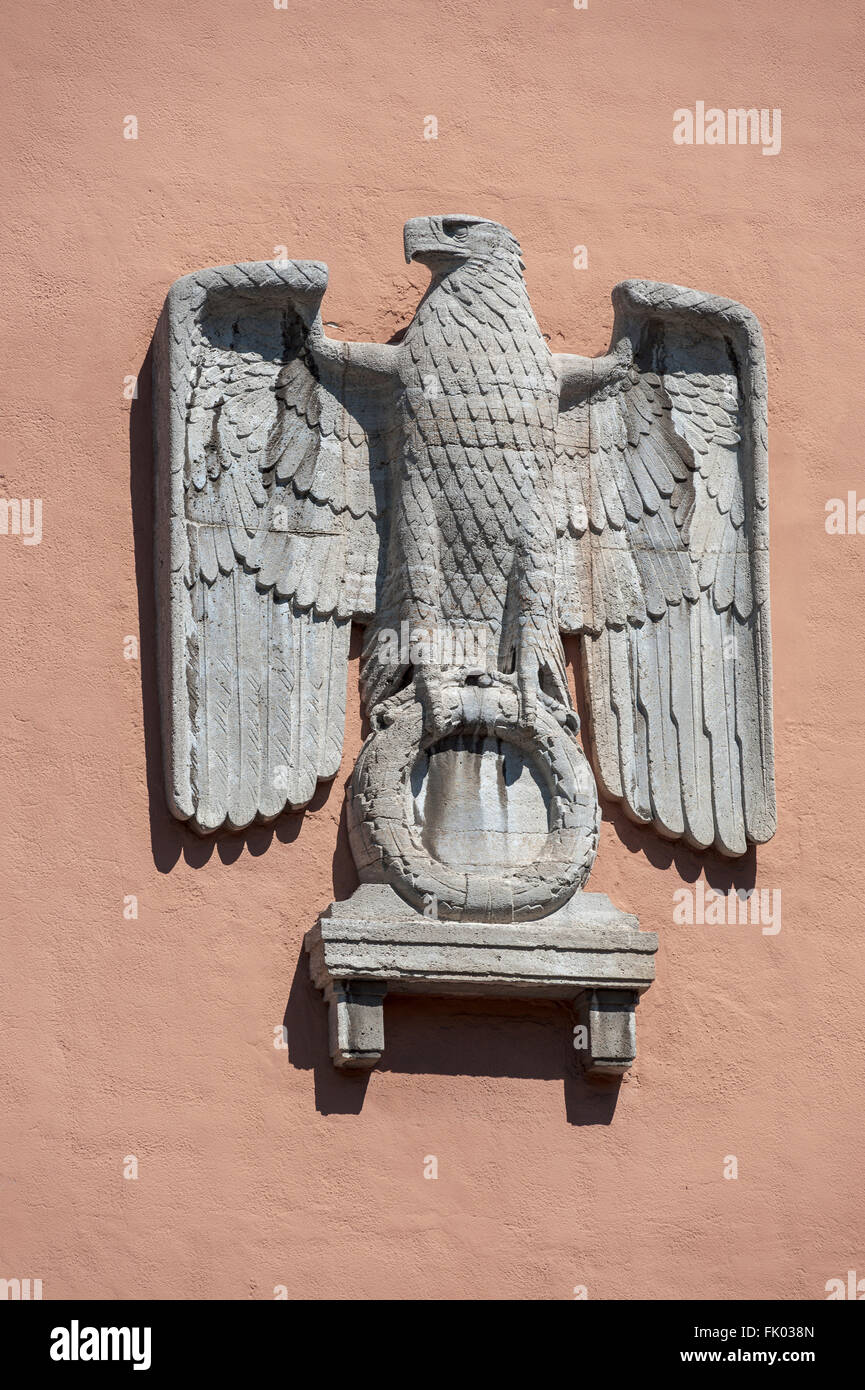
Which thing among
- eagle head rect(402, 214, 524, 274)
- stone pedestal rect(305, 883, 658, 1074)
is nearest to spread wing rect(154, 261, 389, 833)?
eagle head rect(402, 214, 524, 274)

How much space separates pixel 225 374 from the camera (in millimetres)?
7734

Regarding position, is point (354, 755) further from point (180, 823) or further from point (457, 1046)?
point (457, 1046)

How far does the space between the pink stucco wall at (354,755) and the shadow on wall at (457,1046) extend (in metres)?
0.01

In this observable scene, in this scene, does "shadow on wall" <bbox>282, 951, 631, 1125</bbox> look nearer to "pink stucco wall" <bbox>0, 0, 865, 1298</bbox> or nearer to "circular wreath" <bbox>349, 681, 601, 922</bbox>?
"pink stucco wall" <bbox>0, 0, 865, 1298</bbox>

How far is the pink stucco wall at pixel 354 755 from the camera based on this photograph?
24.1ft

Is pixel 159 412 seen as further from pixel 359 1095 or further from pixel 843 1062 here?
pixel 843 1062

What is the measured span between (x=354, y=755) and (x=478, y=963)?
729mm

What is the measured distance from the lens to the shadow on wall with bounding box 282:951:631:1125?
7.46m

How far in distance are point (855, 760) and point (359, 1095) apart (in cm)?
184

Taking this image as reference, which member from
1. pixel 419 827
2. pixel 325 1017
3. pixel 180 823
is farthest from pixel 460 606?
pixel 325 1017

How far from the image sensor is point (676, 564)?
26.2 ft

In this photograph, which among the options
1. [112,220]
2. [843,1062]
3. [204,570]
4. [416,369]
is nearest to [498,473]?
[416,369]

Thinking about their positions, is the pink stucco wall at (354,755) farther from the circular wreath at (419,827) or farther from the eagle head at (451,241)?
the eagle head at (451,241)

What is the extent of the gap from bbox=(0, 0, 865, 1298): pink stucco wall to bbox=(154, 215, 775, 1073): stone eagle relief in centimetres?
16
